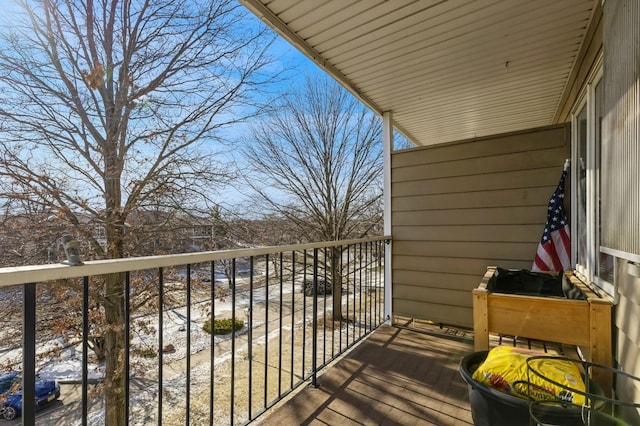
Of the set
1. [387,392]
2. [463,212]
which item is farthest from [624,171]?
[463,212]

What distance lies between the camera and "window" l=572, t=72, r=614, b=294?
173 centimetres

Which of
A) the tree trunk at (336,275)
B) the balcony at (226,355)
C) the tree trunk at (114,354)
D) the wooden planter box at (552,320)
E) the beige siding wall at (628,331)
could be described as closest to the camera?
the balcony at (226,355)

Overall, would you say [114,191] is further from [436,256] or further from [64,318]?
[436,256]

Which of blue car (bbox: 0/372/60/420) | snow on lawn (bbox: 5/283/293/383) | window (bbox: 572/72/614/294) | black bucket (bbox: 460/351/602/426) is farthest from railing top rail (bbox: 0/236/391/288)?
blue car (bbox: 0/372/60/420)

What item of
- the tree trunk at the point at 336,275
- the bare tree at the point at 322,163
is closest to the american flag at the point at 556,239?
the tree trunk at the point at 336,275

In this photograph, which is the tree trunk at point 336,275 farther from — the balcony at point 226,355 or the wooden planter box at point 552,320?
the wooden planter box at point 552,320

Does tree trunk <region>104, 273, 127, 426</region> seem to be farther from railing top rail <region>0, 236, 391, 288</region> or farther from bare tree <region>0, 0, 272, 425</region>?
railing top rail <region>0, 236, 391, 288</region>

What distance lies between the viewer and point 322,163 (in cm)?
853

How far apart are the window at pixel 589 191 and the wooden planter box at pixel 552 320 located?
142 millimetres

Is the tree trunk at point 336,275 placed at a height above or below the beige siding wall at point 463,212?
below

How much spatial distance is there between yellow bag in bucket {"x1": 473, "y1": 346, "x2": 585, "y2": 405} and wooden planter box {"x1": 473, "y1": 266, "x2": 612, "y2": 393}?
0.29 metres

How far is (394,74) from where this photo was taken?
2734mm

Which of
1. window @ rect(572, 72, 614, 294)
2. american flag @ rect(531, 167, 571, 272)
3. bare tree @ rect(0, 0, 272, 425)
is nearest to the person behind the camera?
window @ rect(572, 72, 614, 294)

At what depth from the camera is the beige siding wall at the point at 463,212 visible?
106 inches
